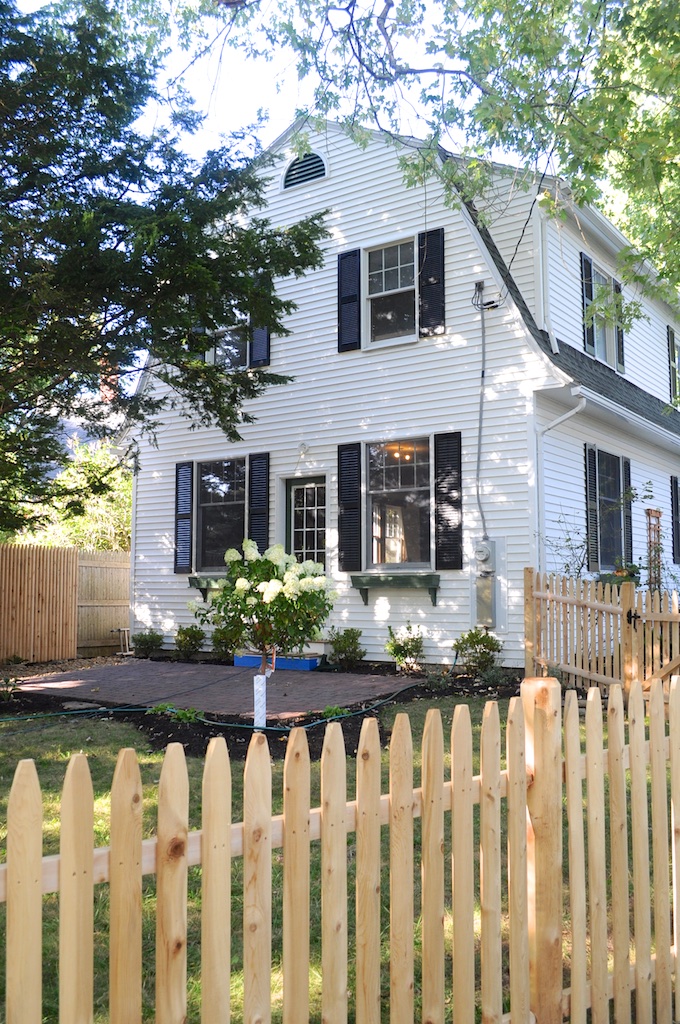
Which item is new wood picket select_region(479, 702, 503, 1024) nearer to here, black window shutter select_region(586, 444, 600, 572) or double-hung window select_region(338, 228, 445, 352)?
double-hung window select_region(338, 228, 445, 352)

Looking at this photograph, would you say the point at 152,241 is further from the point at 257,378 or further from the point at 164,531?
the point at 164,531

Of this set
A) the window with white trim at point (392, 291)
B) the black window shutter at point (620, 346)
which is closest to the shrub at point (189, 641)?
the window with white trim at point (392, 291)

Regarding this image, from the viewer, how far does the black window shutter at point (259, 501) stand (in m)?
13.1

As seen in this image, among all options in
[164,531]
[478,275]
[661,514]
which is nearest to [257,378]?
[478,275]

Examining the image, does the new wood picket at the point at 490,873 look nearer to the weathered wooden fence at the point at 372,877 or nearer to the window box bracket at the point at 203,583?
the weathered wooden fence at the point at 372,877

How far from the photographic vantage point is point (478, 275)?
1135cm

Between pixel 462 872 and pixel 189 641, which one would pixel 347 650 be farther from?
pixel 462 872

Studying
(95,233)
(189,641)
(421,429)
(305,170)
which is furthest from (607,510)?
(95,233)

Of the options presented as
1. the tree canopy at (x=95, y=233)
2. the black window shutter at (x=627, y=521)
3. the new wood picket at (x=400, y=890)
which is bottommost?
the new wood picket at (x=400, y=890)

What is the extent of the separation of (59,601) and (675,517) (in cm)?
1159

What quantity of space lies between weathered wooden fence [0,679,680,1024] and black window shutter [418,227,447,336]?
898cm

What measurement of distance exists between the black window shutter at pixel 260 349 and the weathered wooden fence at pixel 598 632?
5.93 m

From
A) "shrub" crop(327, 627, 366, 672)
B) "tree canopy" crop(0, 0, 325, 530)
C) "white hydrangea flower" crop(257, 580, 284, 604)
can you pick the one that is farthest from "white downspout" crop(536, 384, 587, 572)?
"white hydrangea flower" crop(257, 580, 284, 604)

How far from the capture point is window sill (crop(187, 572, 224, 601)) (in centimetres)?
1328
